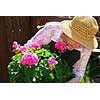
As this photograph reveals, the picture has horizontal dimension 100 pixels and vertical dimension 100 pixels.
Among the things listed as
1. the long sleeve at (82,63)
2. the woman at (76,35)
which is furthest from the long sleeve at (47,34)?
the long sleeve at (82,63)

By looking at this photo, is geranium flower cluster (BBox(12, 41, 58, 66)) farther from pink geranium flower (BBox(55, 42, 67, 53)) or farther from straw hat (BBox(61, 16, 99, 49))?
straw hat (BBox(61, 16, 99, 49))

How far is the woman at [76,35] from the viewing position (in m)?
1.33

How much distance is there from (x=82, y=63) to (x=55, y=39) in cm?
21

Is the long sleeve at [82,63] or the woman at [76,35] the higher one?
the woman at [76,35]

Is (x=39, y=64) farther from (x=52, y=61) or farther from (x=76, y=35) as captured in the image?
(x=76, y=35)

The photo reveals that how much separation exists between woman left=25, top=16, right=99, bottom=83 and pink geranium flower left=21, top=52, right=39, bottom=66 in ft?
0.21

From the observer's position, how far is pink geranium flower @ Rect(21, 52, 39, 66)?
1.35 meters

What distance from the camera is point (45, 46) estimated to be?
1368 mm

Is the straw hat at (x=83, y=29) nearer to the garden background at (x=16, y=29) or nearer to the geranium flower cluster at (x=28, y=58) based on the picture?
the garden background at (x=16, y=29)

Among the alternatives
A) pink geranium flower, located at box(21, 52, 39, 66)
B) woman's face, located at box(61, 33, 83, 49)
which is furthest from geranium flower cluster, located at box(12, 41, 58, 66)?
woman's face, located at box(61, 33, 83, 49)
